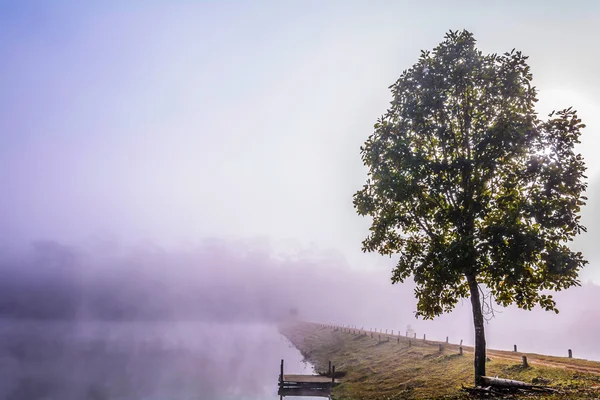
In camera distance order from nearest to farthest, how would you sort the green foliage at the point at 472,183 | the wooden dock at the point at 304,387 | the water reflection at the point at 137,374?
1. the green foliage at the point at 472,183
2. the wooden dock at the point at 304,387
3. the water reflection at the point at 137,374

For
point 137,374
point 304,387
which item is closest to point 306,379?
point 304,387

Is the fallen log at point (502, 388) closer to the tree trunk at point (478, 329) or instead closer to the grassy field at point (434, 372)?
the tree trunk at point (478, 329)

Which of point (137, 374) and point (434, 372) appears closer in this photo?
point (434, 372)

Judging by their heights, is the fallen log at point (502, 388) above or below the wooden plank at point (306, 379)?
above

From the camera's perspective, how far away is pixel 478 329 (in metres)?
23.0

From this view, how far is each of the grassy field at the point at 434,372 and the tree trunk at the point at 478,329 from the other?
1.92 meters

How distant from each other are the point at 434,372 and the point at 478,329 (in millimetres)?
17747

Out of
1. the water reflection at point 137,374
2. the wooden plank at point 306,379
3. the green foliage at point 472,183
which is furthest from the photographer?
the water reflection at point 137,374

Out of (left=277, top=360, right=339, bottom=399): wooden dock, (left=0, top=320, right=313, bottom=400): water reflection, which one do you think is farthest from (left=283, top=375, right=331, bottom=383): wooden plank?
(left=0, top=320, right=313, bottom=400): water reflection

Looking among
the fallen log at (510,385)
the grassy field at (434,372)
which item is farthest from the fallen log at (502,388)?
the grassy field at (434,372)

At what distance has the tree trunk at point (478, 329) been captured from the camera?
2238 centimetres

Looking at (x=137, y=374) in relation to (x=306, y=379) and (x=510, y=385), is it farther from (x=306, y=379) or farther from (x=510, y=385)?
(x=510, y=385)

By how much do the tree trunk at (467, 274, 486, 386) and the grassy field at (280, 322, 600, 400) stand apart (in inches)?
75.5

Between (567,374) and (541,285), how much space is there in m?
11.2
